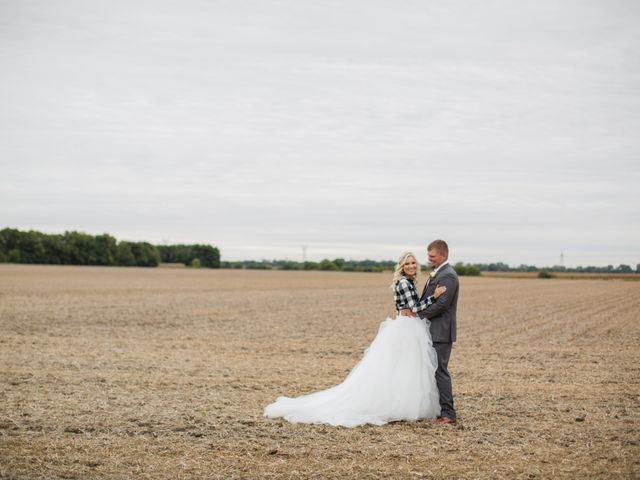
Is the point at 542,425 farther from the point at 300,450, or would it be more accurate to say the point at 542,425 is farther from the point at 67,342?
the point at 67,342

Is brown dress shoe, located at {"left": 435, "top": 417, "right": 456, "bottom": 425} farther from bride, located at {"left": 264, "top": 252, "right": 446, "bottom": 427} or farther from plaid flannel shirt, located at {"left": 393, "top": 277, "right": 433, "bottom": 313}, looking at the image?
plaid flannel shirt, located at {"left": 393, "top": 277, "right": 433, "bottom": 313}

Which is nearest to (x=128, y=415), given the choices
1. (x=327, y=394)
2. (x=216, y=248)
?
(x=327, y=394)

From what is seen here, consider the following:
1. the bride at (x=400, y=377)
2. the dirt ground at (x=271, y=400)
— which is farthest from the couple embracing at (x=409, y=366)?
the dirt ground at (x=271, y=400)

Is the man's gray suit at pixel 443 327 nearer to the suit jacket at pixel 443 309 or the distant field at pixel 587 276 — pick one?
the suit jacket at pixel 443 309

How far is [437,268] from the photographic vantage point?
28.4 feet

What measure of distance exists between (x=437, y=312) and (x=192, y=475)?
3757 mm

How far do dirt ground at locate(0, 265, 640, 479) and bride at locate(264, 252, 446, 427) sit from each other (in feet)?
0.87

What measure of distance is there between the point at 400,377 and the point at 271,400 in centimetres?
256

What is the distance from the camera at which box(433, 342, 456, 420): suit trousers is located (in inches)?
337

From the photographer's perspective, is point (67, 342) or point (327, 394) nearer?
point (327, 394)

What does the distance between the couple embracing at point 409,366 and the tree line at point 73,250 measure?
11895cm

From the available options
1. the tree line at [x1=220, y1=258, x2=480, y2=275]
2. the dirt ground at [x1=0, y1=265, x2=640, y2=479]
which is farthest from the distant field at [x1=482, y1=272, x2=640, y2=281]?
the dirt ground at [x1=0, y1=265, x2=640, y2=479]

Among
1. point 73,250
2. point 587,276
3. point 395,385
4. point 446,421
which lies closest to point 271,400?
point 395,385

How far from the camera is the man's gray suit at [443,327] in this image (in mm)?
Answer: 8438
